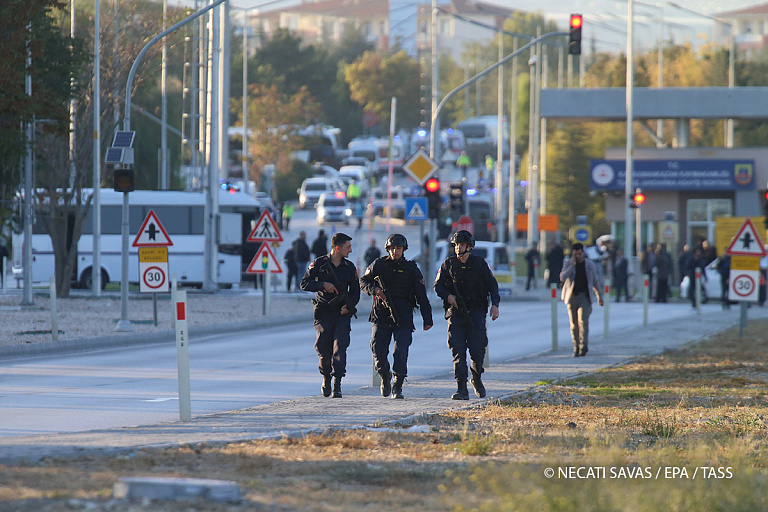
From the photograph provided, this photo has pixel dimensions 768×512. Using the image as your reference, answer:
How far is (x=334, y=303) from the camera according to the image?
11773 mm

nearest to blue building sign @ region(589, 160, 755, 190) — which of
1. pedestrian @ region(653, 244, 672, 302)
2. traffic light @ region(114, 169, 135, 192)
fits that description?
pedestrian @ region(653, 244, 672, 302)

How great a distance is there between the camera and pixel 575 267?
58.9 feet

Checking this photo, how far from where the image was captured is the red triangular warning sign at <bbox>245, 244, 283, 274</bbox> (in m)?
26.1

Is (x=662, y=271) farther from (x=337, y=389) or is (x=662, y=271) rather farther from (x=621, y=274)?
(x=337, y=389)

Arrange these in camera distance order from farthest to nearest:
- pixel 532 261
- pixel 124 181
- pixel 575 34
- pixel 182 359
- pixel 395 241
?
pixel 532 261, pixel 575 34, pixel 124 181, pixel 395 241, pixel 182 359

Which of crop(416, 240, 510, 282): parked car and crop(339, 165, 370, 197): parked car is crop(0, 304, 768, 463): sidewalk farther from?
crop(339, 165, 370, 197): parked car

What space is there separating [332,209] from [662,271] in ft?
106

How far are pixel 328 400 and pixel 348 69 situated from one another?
98060 millimetres

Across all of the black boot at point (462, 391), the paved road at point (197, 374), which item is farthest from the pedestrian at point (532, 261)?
the black boot at point (462, 391)

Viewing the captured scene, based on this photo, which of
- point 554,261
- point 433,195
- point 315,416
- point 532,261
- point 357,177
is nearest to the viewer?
point 315,416

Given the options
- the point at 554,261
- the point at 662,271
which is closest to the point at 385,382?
the point at 662,271

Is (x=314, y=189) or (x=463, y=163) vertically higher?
(x=463, y=163)

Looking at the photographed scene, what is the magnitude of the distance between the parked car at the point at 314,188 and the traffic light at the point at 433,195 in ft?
156

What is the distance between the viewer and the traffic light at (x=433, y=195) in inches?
1165
